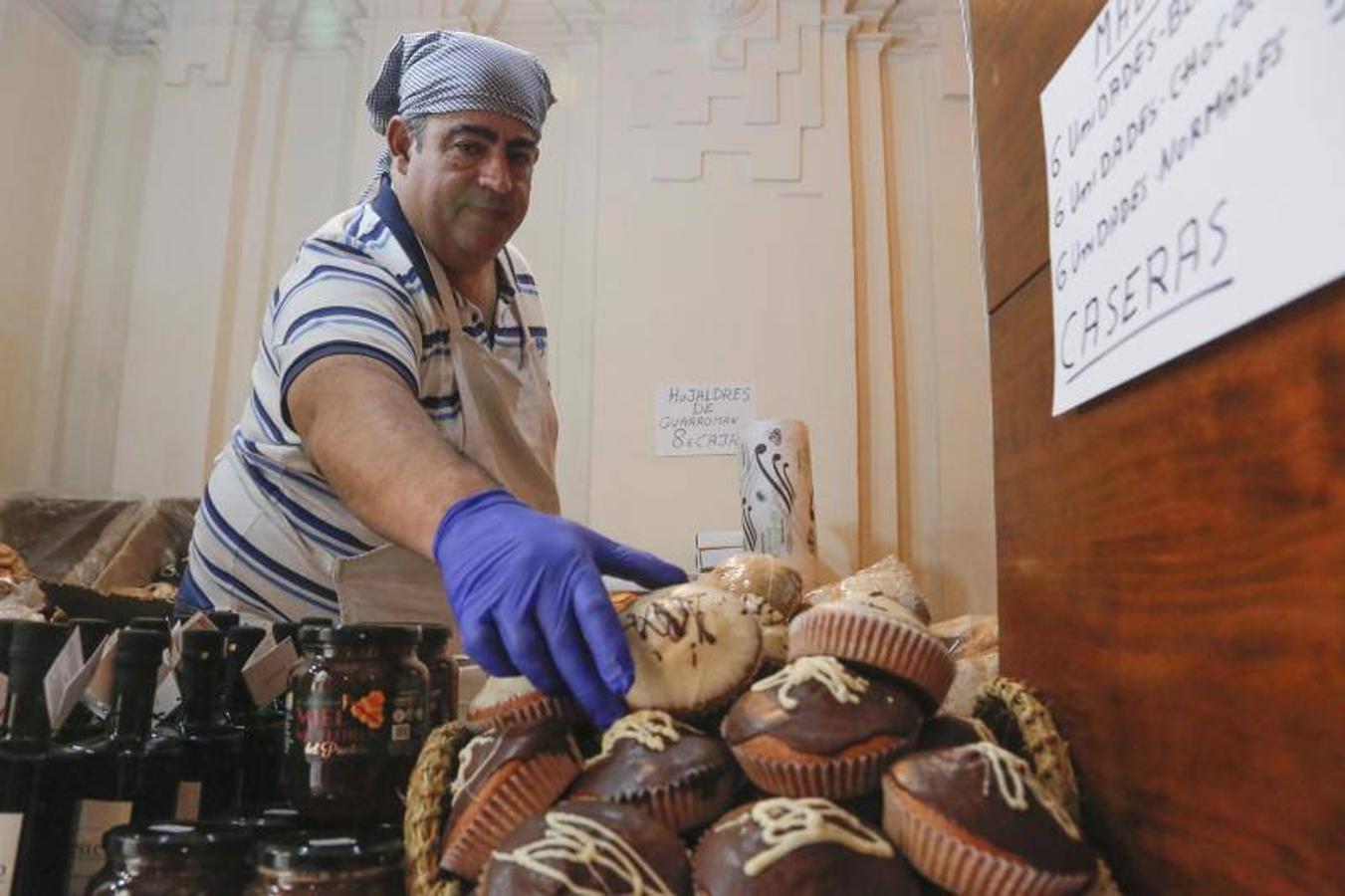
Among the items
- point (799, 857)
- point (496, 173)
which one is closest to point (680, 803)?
point (799, 857)

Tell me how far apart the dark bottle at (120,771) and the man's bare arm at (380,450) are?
1.15ft

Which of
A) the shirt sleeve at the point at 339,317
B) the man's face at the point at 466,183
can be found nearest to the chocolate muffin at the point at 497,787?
the shirt sleeve at the point at 339,317

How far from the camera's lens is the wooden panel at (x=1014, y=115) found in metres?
0.86

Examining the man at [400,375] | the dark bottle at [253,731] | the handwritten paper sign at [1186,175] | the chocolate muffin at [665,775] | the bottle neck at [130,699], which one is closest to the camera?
the handwritten paper sign at [1186,175]

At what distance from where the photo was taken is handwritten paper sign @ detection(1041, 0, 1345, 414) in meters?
0.50

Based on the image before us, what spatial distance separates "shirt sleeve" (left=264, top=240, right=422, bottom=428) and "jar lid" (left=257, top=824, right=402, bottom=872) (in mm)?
922

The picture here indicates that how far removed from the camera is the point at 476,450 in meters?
2.06

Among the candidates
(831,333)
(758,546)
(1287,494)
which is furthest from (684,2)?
(1287,494)

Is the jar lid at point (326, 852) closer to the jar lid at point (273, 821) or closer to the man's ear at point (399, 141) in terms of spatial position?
the jar lid at point (273, 821)

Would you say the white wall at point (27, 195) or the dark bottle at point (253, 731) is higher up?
the white wall at point (27, 195)

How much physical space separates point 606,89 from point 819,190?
1.02 meters

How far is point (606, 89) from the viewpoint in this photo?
13.7 ft

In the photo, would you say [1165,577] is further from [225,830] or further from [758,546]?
[758,546]

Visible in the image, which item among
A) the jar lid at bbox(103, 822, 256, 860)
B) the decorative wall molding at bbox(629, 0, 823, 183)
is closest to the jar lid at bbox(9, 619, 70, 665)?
the jar lid at bbox(103, 822, 256, 860)
